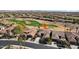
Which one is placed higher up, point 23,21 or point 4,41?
point 23,21

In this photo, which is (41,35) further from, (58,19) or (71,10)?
(71,10)
